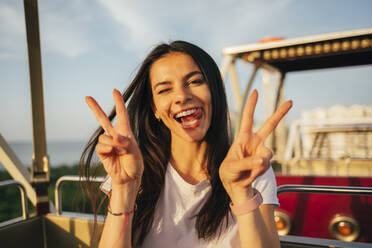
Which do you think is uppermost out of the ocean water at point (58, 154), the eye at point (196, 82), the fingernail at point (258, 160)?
the eye at point (196, 82)

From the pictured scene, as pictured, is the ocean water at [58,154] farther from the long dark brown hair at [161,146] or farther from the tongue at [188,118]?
the tongue at [188,118]

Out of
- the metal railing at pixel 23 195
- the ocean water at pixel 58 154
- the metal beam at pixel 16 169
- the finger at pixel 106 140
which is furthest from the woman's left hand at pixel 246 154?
the ocean water at pixel 58 154

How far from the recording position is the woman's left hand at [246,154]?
2.92 ft

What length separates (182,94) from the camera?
4.40 ft

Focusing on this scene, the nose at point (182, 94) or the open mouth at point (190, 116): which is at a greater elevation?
the nose at point (182, 94)

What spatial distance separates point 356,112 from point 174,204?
4.93 metres

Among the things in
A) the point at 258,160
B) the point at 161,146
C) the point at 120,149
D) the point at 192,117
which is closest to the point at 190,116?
the point at 192,117

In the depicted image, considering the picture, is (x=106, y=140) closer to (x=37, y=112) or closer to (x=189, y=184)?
(x=189, y=184)

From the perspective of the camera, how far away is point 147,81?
157 centimetres

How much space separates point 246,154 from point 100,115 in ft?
1.77

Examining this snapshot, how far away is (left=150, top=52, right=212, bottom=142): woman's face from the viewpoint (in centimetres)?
136

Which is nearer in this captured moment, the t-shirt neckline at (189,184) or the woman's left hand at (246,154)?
the woman's left hand at (246,154)

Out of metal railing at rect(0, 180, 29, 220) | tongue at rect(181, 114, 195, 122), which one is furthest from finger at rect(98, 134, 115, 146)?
metal railing at rect(0, 180, 29, 220)

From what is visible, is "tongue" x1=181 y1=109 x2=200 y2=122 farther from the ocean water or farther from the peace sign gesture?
the ocean water
